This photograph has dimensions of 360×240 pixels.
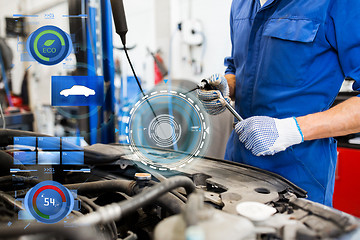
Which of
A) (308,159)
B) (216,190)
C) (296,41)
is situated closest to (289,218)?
(216,190)

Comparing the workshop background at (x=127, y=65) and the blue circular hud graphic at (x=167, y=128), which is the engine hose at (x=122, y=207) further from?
the workshop background at (x=127, y=65)

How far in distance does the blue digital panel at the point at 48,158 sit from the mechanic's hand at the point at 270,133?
0.63 m

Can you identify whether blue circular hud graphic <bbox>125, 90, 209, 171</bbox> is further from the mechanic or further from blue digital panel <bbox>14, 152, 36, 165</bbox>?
blue digital panel <bbox>14, 152, 36, 165</bbox>

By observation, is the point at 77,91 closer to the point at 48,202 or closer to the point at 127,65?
the point at 48,202

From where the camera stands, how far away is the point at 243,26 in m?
1.18

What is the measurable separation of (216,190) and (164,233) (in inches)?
17.5

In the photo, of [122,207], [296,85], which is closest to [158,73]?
[296,85]

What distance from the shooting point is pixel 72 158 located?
901 millimetres

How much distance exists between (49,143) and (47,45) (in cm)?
31

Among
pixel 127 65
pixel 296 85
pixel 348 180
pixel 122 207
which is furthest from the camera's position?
pixel 127 65

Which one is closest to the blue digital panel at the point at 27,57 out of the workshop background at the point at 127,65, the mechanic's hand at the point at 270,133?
the workshop background at the point at 127,65

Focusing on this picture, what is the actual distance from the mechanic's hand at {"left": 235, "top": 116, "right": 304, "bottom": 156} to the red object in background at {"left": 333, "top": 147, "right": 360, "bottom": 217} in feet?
3.97

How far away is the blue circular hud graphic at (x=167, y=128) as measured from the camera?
0.95m

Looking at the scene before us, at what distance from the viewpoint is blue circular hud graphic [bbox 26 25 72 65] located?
812 mm
